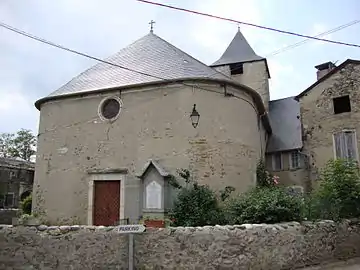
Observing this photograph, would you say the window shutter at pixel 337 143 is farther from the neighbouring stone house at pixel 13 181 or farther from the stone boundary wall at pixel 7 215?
the neighbouring stone house at pixel 13 181

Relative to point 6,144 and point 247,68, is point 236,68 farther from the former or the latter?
point 6,144

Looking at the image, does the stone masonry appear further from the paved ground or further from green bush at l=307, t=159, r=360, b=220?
the paved ground

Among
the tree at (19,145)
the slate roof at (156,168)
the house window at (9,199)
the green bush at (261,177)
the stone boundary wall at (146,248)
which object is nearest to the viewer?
the stone boundary wall at (146,248)

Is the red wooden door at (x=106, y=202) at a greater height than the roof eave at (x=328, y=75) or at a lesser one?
lesser

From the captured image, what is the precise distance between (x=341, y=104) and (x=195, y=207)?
946 cm

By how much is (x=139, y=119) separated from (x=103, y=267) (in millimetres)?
6183

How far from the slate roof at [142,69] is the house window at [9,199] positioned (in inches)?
613

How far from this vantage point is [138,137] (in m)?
11.6

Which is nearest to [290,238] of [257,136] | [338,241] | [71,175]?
[338,241]

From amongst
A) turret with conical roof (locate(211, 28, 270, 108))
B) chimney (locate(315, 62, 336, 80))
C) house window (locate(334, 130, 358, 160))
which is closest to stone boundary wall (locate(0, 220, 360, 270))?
house window (locate(334, 130, 358, 160))

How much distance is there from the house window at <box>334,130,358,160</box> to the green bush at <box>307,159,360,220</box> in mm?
6129

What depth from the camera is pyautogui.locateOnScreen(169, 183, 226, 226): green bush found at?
31.6 ft

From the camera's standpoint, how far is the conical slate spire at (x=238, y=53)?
23.1m

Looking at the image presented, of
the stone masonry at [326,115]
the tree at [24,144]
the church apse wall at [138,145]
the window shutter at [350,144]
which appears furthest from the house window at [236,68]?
the tree at [24,144]
